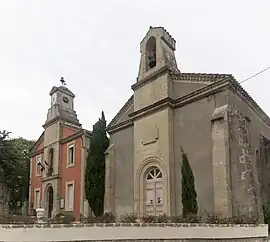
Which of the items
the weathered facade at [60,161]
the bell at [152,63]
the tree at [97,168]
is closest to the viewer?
the bell at [152,63]

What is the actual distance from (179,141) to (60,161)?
527 inches

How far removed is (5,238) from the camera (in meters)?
7.01

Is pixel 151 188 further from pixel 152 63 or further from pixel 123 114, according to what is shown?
pixel 152 63

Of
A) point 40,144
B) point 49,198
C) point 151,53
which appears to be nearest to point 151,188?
point 151,53

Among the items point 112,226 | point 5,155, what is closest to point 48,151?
point 5,155

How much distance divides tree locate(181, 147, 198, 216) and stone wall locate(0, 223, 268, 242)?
3.80 m

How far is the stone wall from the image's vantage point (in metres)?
7.25

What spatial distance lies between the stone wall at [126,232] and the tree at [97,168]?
11.7m

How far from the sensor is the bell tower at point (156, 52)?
819 inches

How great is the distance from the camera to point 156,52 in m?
21.3

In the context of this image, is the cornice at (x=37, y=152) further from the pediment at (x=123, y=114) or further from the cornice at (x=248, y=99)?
the cornice at (x=248, y=99)

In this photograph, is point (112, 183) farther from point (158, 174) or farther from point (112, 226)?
point (112, 226)

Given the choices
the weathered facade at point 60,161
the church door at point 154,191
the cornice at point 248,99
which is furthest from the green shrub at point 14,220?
the weathered facade at point 60,161

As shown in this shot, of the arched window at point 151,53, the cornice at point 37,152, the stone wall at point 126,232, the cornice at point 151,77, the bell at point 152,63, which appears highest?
the arched window at point 151,53
